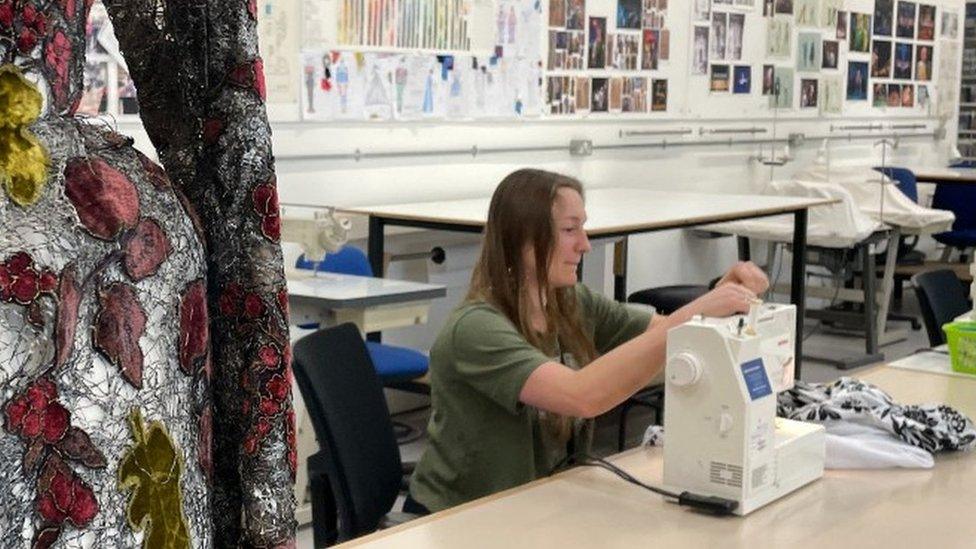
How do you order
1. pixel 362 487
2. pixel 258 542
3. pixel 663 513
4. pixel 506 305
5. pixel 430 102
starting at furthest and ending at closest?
pixel 430 102 < pixel 506 305 < pixel 362 487 < pixel 663 513 < pixel 258 542

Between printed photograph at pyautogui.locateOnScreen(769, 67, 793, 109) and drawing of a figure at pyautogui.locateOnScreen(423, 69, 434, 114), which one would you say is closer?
drawing of a figure at pyautogui.locateOnScreen(423, 69, 434, 114)

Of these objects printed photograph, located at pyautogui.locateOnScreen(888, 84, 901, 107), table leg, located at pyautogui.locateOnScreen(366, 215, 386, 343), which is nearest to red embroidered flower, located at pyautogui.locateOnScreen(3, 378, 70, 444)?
table leg, located at pyautogui.locateOnScreen(366, 215, 386, 343)

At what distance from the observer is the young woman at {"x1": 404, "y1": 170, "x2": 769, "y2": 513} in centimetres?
208

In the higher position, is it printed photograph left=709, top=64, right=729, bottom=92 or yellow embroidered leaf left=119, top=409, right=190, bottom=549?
printed photograph left=709, top=64, right=729, bottom=92

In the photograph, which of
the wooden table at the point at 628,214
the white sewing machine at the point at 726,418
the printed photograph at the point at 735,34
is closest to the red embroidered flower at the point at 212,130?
the white sewing machine at the point at 726,418

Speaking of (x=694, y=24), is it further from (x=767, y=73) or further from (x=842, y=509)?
(x=842, y=509)

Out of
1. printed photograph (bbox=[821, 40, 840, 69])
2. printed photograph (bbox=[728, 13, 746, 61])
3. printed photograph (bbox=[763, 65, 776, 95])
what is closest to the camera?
printed photograph (bbox=[728, 13, 746, 61])

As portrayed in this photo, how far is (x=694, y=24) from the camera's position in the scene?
645cm

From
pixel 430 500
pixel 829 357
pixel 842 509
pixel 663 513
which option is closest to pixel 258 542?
pixel 663 513

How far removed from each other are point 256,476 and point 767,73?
6.53 metres

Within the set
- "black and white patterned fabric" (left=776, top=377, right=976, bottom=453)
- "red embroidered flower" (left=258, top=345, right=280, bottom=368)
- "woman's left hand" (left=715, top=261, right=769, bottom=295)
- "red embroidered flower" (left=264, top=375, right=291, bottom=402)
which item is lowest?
"black and white patterned fabric" (left=776, top=377, right=976, bottom=453)

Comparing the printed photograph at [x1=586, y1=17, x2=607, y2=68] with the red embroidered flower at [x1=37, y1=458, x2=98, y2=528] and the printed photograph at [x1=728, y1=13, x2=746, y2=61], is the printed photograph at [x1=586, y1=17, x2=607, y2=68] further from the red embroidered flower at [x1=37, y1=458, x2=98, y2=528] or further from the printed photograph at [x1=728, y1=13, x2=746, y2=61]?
the red embroidered flower at [x1=37, y1=458, x2=98, y2=528]

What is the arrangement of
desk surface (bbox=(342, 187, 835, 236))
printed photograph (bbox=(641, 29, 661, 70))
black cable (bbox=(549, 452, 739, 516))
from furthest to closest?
1. printed photograph (bbox=(641, 29, 661, 70))
2. desk surface (bbox=(342, 187, 835, 236))
3. black cable (bbox=(549, 452, 739, 516))

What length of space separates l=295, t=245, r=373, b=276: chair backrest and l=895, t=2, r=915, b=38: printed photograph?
533 centimetres
